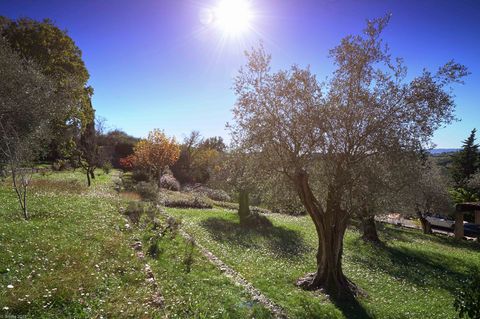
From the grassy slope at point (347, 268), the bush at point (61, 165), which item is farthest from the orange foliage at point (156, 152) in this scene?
the grassy slope at point (347, 268)

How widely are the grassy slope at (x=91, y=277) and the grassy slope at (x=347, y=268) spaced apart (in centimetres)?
208

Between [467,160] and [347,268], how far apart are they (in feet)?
219

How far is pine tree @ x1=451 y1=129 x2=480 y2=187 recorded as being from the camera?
66188 millimetres

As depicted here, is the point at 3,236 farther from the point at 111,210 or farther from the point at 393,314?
the point at 393,314

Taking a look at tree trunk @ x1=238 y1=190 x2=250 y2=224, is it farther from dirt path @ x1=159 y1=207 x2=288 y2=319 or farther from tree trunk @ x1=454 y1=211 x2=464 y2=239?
tree trunk @ x1=454 y1=211 x2=464 y2=239

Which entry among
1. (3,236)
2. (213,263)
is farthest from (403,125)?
(3,236)

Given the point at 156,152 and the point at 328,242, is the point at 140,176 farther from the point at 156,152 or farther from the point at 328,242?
the point at 328,242

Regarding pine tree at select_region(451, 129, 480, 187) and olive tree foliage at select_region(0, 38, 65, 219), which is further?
pine tree at select_region(451, 129, 480, 187)

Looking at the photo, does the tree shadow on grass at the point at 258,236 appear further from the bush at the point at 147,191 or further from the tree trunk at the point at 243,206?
the bush at the point at 147,191

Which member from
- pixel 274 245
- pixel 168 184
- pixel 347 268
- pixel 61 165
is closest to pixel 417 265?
pixel 347 268

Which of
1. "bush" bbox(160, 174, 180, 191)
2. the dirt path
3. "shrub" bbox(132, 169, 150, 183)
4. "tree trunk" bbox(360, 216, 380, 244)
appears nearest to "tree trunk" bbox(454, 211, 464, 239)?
"tree trunk" bbox(360, 216, 380, 244)

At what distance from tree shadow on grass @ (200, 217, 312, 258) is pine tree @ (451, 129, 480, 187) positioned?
60.1m

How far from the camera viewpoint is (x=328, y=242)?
1325cm

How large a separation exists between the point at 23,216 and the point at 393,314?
1765 centimetres
